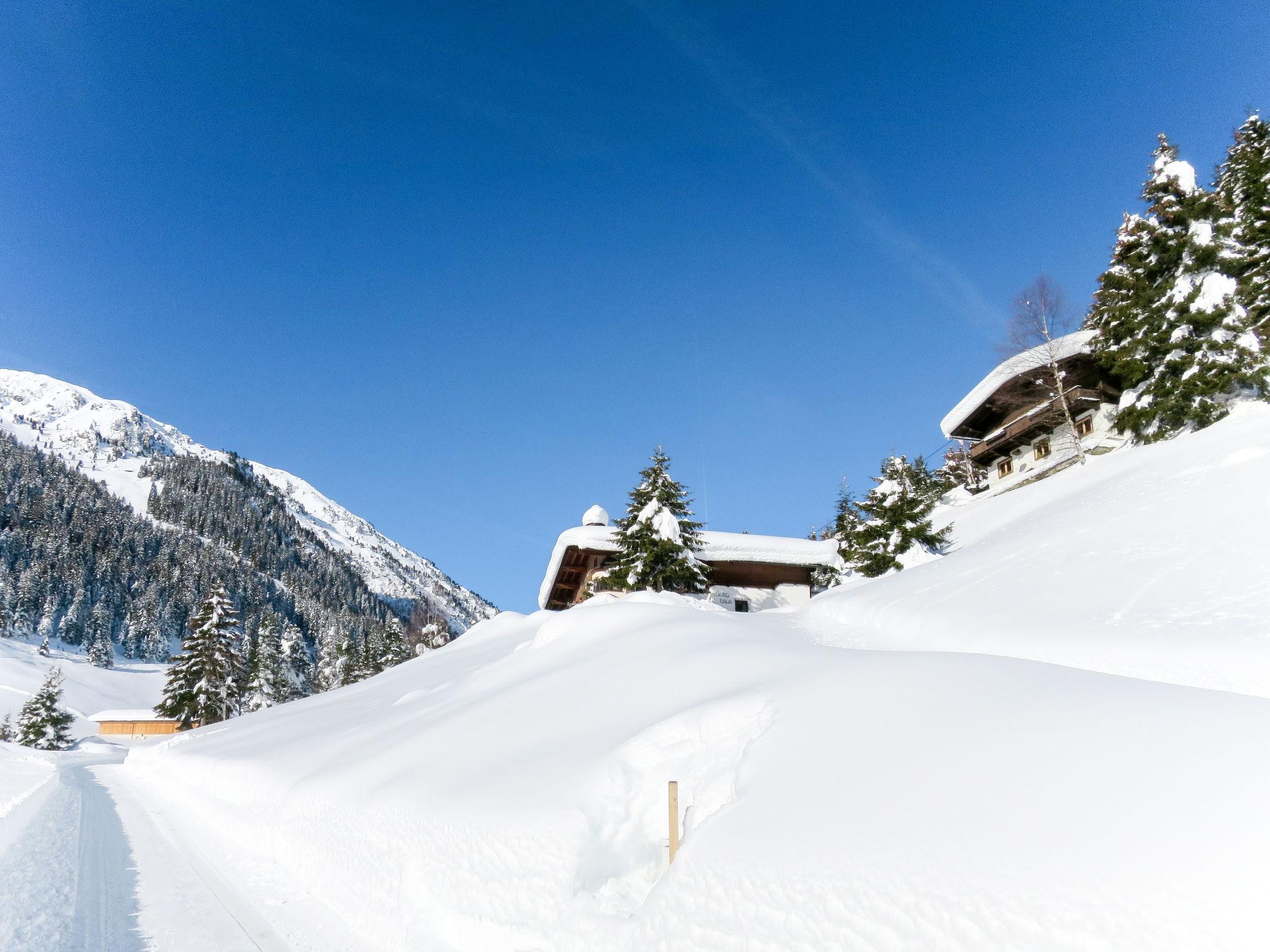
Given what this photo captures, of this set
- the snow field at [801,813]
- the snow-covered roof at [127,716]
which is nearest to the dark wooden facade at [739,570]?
the snow field at [801,813]

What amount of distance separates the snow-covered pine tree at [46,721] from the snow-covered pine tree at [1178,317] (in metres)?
65.0

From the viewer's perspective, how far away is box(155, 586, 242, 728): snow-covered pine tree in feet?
130

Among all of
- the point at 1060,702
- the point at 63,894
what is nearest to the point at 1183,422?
the point at 1060,702

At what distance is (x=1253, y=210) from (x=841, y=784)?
33.8 m

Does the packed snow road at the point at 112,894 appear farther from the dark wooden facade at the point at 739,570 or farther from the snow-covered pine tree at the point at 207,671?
the snow-covered pine tree at the point at 207,671

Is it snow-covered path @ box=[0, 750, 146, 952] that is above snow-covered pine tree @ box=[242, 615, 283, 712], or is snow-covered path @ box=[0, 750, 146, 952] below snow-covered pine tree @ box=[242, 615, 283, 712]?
below

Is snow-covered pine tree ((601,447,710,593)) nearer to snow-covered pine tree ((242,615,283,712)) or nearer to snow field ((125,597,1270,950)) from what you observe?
snow field ((125,597,1270,950))

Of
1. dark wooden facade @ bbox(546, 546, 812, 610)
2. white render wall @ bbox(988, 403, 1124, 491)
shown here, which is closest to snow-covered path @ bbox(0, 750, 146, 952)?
dark wooden facade @ bbox(546, 546, 812, 610)

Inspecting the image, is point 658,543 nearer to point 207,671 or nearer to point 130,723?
point 207,671

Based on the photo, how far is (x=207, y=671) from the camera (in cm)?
3991

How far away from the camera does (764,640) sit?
998cm

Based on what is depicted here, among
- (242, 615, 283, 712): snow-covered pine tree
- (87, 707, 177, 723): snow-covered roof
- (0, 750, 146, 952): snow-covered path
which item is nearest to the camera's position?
(0, 750, 146, 952): snow-covered path

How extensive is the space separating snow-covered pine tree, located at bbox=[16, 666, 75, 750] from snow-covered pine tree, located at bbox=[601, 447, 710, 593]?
4649cm

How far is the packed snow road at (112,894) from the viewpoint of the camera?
18.9ft
